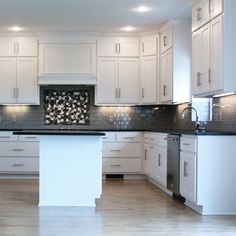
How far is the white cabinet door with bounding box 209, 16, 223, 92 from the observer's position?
5.14 m

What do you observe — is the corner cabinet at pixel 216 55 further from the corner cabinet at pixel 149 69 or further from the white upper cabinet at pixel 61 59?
the white upper cabinet at pixel 61 59

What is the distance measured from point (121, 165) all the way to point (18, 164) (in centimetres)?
188

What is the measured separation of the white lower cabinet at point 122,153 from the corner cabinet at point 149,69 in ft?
2.36

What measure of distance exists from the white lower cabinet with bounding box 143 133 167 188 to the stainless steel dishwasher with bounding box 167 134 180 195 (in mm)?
313

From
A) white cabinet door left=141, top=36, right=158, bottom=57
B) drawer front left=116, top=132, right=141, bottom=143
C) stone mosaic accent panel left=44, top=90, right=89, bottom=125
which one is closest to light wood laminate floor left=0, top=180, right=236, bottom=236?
drawer front left=116, top=132, right=141, bottom=143

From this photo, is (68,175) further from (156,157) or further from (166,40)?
(166,40)

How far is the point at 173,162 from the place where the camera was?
6.17 meters

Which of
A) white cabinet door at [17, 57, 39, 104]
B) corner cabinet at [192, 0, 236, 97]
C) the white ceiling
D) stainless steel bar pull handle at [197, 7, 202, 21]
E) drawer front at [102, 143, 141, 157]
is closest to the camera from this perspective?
corner cabinet at [192, 0, 236, 97]

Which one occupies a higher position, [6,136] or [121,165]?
[6,136]

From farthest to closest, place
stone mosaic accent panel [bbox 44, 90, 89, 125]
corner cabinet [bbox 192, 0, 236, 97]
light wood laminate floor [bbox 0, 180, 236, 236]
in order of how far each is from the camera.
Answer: stone mosaic accent panel [bbox 44, 90, 89, 125]
corner cabinet [bbox 192, 0, 236, 97]
light wood laminate floor [bbox 0, 180, 236, 236]

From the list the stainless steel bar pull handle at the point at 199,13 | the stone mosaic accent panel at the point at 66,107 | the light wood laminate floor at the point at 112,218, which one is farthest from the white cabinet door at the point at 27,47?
the stainless steel bar pull handle at the point at 199,13

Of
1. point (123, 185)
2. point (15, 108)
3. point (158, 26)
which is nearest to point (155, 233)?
point (123, 185)

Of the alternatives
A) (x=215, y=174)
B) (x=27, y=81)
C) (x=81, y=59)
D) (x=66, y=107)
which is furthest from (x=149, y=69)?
(x=215, y=174)

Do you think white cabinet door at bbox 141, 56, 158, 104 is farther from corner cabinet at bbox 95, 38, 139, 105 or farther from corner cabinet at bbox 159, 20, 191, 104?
corner cabinet at bbox 159, 20, 191, 104
